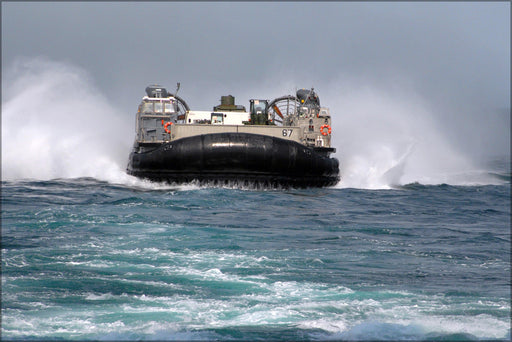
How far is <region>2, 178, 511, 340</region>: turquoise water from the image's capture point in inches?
216

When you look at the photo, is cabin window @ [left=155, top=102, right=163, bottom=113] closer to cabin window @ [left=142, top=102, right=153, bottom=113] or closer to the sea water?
cabin window @ [left=142, top=102, right=153, bottom=113]

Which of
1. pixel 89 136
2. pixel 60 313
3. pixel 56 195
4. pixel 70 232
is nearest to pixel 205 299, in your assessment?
pixel 60 313

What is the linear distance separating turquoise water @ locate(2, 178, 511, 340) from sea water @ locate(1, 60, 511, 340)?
0.9 inches

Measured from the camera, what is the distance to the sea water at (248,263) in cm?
552

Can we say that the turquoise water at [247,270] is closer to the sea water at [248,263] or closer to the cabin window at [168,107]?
the sea water at [248,263]

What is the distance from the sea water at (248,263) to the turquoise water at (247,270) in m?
0.02

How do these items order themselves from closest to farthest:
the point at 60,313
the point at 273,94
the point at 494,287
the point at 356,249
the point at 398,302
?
the point at 60,313 < the point at 398,302 < the point at 494,287 < the point at 356,249 < the point at 273,94

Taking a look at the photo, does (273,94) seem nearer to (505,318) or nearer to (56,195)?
(56,195)

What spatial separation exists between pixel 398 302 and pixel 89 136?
679 inches

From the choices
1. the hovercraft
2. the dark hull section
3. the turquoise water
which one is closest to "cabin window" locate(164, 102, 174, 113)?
the hovercraft

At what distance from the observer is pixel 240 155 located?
1575cm

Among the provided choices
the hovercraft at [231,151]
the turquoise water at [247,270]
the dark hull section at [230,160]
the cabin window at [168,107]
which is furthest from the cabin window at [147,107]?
the turquoise water at [247,270]

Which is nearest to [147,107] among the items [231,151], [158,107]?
[158,107]

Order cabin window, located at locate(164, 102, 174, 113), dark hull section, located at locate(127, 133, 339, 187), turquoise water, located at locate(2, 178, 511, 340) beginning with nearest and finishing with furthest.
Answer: turquoise water, located at locate(2, 178, 511, 340) < dark hull section, located at locate(127, 133, 339, 187) < cabin window, located at locate(164, 102, 174, 113)
